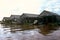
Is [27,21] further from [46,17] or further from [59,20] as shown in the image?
[59,20]

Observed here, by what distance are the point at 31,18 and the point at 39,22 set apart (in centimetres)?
531

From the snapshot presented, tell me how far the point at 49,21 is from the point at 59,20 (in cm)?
290

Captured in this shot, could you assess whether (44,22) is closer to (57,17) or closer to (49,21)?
(49,21)

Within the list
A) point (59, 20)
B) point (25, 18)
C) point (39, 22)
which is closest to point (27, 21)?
point (25, 18)

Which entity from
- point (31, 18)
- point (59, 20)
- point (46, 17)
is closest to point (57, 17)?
point (59, 20)

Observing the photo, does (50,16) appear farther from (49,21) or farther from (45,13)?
(45,13)

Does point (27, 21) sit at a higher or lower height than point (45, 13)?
lower

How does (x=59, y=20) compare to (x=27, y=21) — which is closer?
(x=59, y=20)

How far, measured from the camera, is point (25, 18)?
121 feet

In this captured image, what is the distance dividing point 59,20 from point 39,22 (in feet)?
17.5

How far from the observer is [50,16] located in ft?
102

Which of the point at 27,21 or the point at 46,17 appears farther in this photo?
the point at 27,21

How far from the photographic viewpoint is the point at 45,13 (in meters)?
35.0

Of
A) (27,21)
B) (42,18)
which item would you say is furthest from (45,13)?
(27,21)
